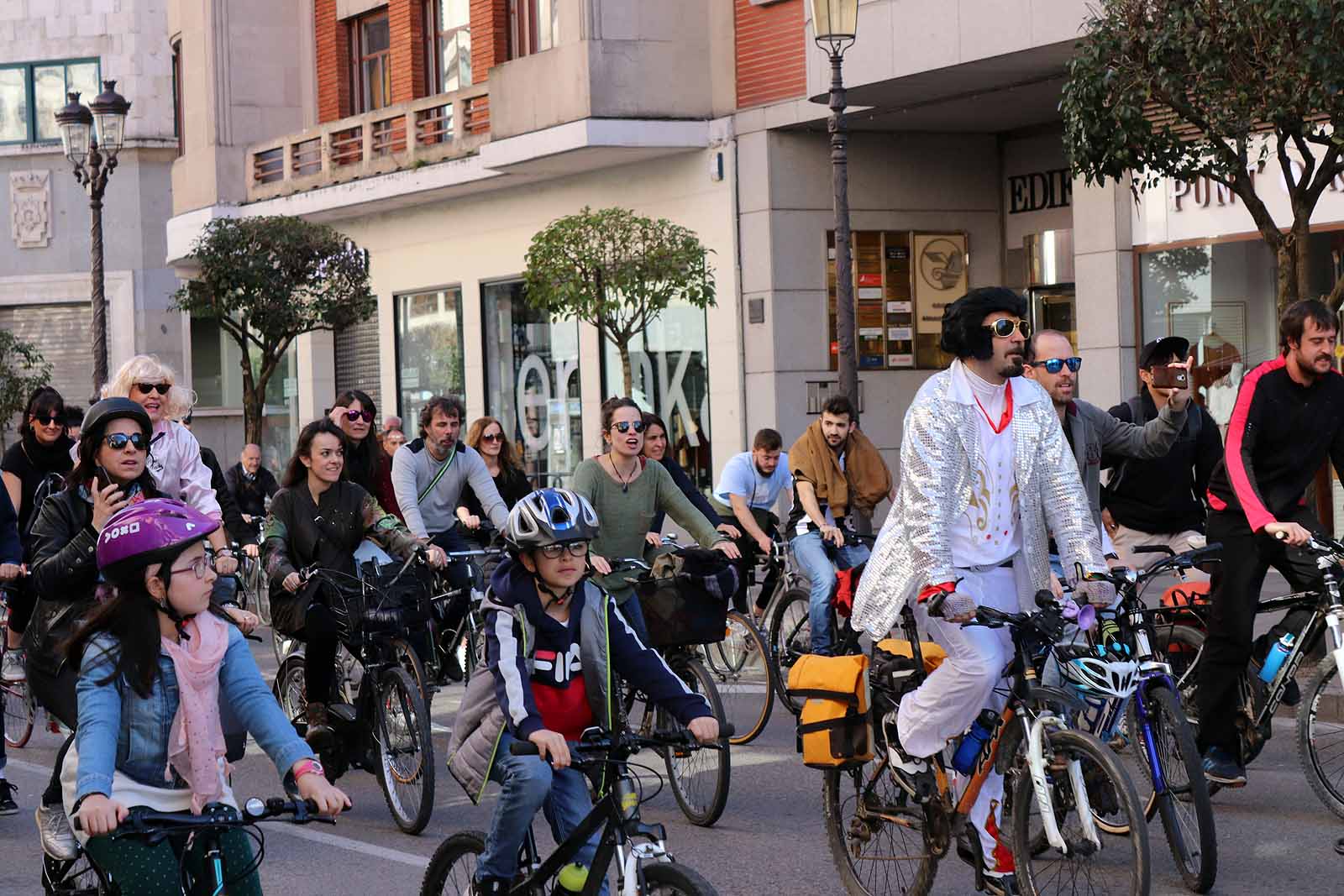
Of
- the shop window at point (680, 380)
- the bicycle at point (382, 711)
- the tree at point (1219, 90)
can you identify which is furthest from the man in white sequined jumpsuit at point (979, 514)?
the shop window at point (680, 380)

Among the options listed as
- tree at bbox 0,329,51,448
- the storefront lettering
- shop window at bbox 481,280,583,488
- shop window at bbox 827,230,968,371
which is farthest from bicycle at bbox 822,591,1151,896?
tree at bbox 0,329,51,448

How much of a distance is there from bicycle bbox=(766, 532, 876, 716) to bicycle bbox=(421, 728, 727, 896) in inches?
235

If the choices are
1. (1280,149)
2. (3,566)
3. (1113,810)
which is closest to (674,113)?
(1280,149)

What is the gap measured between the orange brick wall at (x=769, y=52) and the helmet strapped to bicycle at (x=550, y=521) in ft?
57.7

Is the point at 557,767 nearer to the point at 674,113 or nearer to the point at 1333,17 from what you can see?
the point at 1333,17

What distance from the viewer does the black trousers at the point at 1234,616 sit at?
7887mm

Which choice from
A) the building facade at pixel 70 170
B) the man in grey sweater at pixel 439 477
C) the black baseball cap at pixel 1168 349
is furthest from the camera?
the building facade at pixel 70 170

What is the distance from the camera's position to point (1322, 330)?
305 inches

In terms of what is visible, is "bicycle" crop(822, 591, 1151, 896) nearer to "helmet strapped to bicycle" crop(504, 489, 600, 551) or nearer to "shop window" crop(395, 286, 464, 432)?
"helmet strapped to bicycle" crop(504, 489, 600, 551)

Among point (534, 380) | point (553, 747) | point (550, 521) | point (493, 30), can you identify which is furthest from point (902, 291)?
point (553, 747)

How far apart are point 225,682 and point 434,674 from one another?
5724mm

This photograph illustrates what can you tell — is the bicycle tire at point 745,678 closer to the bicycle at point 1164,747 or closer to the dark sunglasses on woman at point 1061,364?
the dark sunglasses on woman at point 1061,364

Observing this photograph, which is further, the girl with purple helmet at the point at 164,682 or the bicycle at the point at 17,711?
the bicycle at the point at 17,711

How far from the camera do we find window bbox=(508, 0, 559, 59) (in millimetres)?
26250
